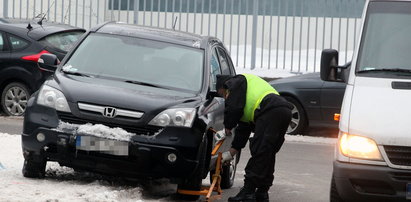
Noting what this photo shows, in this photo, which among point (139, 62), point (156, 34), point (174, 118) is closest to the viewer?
point (174, 118)

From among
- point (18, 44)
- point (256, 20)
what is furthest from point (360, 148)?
point (256, 20)

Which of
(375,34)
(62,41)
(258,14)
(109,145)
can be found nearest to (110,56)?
(109,145)

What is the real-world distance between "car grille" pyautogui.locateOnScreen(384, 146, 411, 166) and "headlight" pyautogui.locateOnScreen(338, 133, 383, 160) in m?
0.08

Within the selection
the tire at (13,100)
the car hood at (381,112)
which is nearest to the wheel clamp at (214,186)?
the car hood at (381,112)

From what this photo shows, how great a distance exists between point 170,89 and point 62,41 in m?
7.09

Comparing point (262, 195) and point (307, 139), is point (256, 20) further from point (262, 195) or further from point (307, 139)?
point (262, 195)

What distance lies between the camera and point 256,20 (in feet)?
69.1

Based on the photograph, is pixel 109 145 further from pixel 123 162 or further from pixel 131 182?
pixel 131 182

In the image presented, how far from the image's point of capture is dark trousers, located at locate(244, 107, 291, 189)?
377 inches

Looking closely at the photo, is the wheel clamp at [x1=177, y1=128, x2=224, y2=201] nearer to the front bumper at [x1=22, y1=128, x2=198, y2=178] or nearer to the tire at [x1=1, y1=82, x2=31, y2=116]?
the front bumper at [x1=22, y1=128, x2=198, y2=178]

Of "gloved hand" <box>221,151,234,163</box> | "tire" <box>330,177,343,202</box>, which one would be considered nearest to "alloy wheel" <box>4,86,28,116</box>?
"gloved hand" <box>221,151,234,163</box>

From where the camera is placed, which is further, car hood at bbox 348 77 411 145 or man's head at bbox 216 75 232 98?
man's head at bbox 216 75 232 98

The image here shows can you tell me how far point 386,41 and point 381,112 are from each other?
47.0 inches

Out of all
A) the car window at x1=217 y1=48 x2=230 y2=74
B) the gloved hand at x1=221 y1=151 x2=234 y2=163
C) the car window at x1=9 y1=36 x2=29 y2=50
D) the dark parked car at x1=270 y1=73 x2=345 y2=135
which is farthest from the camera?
the car window at x1=9 y1=36 x2=29 y2=50
